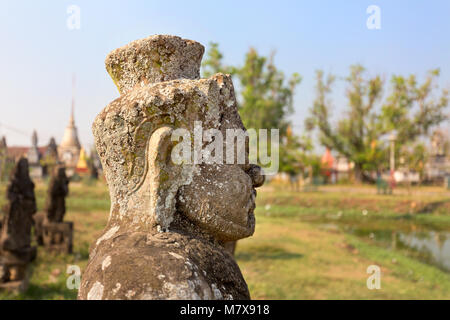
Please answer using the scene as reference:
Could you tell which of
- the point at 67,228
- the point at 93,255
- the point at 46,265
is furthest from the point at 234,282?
the point at 67,228

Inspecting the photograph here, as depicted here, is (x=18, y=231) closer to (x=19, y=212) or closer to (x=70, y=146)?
(x=19, y=212)

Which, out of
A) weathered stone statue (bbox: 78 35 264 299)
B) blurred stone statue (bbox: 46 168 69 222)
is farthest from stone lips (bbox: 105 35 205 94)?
blurred stone statue (bbox: 46 168 69 222)

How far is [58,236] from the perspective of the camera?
8.73 meters

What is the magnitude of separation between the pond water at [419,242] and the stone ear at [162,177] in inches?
328

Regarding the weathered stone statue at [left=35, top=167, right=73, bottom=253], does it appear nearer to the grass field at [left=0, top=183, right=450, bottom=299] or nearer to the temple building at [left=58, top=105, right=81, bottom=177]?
the grass field at [left=0, top=183, right=450, bottom=299]

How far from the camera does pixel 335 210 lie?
16.8m

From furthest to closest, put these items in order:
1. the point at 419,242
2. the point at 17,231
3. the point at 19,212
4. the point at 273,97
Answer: the point at 273,97, the point at 419,242, the point at 19,212, the point at 17,231

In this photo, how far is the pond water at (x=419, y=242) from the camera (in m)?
9.45

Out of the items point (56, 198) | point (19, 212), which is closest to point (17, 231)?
point (19, 212)

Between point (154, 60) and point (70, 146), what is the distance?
3381 centimetres

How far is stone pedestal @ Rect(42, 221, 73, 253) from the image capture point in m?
8.52
